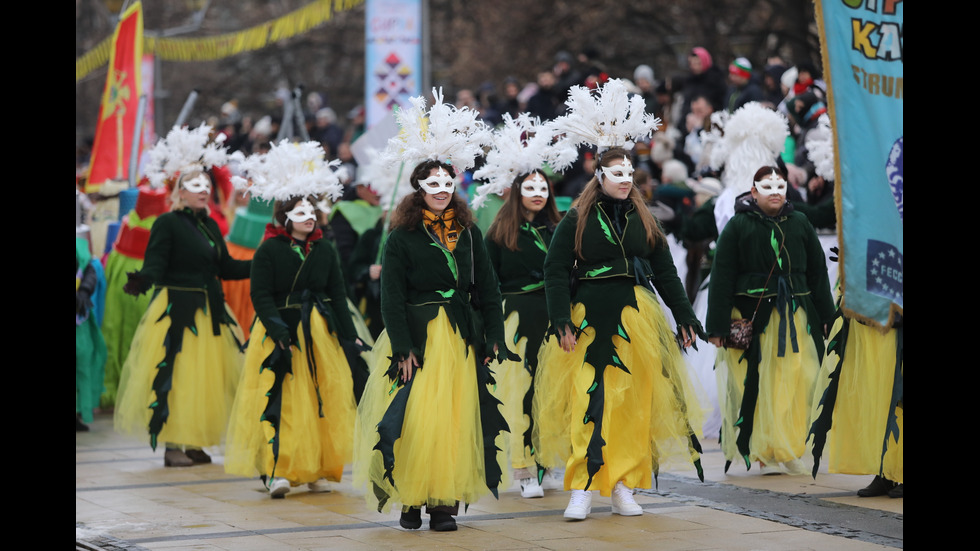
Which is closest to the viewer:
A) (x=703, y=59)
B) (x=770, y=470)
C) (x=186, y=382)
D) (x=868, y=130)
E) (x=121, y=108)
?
(x=868, y=130)

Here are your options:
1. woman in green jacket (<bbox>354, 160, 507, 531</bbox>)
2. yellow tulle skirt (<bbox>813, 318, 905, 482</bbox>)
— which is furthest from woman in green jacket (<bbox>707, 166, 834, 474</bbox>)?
woman in green jacket (<bbox>354, 160, 507, 531</bbox>)

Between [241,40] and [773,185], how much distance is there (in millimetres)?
14511

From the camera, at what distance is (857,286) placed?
24.1ft

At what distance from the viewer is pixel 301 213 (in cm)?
941

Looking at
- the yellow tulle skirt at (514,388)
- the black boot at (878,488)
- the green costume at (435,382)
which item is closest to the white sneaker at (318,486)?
the yellow tulle skirt at (514,388)

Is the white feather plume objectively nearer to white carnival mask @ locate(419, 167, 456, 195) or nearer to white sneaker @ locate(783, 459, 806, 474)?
white sneaker @ locate(783, 459, 806, 474)

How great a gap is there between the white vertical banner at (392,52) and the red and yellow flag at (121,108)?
3182 mm

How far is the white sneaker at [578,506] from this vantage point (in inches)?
307

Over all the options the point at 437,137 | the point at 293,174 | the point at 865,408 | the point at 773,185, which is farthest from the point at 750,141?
the point at 437,137

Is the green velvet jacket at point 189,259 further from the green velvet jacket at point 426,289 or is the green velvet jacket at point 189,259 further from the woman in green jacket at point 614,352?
the woman in green jacket at point 614,352

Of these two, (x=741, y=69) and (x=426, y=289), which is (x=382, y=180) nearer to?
(x=741, y=69)

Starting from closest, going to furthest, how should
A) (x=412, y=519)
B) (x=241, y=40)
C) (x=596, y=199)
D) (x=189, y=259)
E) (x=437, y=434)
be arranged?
1. (x=437, y=434)
2. (x=412, y=519)
3. (x=596, y=199)
4. (x=189, y=259)
5. (x=241, y=40)
